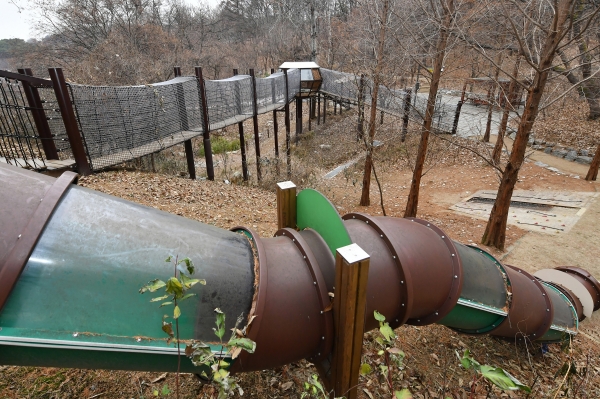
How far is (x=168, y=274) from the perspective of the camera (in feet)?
5.00

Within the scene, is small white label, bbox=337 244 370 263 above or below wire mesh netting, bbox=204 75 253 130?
above

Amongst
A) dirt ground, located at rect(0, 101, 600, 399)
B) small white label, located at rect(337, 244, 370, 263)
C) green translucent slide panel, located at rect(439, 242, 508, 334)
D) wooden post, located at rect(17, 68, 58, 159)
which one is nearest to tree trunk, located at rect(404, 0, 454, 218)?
dirt ground, located at rect(0, 101, 600, 399)

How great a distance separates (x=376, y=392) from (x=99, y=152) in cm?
601

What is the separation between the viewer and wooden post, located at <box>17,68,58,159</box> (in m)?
5.22

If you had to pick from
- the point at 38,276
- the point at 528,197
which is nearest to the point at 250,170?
the point at 528,197

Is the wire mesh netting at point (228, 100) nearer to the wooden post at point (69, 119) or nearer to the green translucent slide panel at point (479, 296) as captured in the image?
the wooden post at point (69, 119)

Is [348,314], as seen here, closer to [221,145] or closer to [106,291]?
[106,291]

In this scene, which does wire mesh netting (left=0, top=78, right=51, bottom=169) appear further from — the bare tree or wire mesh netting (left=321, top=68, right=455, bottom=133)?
wire mesh netting (left=321, top=68, right=455, bottom=133)

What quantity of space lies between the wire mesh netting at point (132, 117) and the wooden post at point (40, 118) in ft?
1.63

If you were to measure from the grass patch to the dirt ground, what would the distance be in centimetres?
111

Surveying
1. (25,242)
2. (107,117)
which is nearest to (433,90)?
(107,117)

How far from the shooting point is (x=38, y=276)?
50.5 inches

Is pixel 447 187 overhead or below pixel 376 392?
below

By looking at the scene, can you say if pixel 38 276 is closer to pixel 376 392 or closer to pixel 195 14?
pixel 376 392
